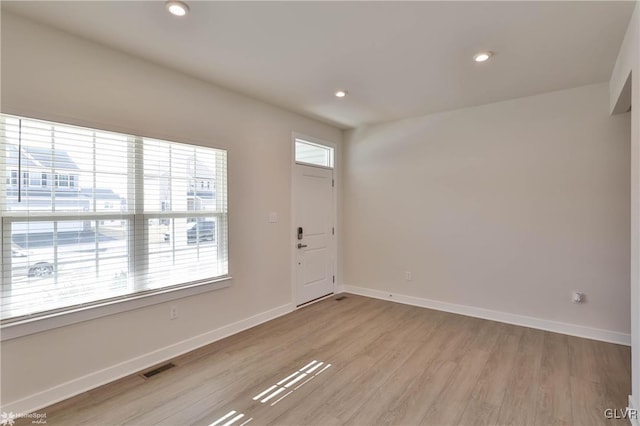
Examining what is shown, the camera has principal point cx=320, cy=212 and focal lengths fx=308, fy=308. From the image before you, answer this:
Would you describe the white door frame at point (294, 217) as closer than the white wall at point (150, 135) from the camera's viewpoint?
No

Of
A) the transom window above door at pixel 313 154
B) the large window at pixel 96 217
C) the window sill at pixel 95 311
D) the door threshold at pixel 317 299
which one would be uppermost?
the transom window above door at pixel 313 154

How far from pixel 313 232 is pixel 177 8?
3.15 metres

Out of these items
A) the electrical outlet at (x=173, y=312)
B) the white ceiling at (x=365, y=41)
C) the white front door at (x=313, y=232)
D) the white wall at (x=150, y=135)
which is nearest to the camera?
the white ceiling at (x=365, y=41)

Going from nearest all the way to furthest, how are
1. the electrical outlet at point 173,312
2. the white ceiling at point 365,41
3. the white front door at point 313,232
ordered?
the white ceiling at point 365,41 → the electrical outlet at point 173,312 → the white front door at point 313,232

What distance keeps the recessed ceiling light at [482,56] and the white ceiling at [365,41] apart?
67 mm

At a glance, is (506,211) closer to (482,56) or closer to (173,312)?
(482,56)

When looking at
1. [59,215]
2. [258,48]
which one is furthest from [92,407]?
[258,48]

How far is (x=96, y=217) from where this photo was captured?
240 centimetres

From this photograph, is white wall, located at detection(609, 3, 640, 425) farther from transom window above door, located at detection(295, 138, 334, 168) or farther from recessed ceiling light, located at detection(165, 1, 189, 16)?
transom window above door, located at detection(295, 138, 334, 168)

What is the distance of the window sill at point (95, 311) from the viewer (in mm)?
2023

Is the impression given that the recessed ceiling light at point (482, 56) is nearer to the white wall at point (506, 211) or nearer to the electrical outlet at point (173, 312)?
the white wall at point (506, 211)

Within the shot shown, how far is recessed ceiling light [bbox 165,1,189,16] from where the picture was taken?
191 cm
